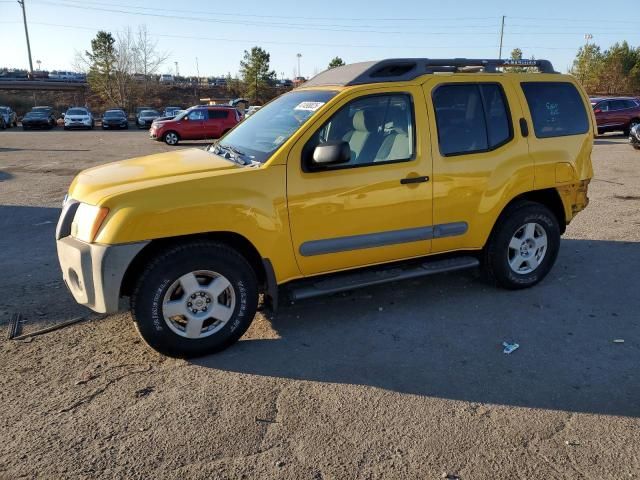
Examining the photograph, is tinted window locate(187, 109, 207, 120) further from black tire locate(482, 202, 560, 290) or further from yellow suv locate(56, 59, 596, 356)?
black tire locate(482, 202, 560, 290)

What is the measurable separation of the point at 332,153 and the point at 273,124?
2.97 feet

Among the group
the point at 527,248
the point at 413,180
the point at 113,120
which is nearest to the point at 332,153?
the point at 413,180

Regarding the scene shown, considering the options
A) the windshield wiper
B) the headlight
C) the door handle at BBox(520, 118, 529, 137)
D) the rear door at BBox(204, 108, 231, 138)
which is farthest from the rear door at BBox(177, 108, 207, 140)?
the headlight

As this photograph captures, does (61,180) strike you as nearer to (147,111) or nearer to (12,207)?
(12,207)

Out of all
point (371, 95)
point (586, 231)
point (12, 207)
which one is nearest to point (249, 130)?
point (371, 95)

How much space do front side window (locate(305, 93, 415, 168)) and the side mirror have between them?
0.80 feet

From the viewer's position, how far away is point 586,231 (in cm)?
723

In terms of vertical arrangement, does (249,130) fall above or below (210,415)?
above

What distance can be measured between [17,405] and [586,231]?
22.8 feet

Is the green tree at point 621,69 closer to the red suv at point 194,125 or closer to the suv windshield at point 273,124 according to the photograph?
the red suv at point 194,125

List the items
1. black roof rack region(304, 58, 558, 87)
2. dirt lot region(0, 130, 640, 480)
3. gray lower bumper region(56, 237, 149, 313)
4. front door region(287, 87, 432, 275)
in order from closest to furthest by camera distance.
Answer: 1. dirt lot region(0, 130, 640, 480)
2. gray lower bumper region(56, 237, 149, 313)
3. front door region(287, 87, 432, 275)
4. black roof rack region(304, 58, 558, 87)

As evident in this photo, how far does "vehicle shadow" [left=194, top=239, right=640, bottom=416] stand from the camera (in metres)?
3.42

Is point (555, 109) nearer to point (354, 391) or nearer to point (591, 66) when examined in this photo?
point (354, 391)

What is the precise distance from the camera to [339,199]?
158 inches
